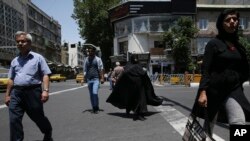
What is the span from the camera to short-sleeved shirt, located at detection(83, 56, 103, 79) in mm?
11656

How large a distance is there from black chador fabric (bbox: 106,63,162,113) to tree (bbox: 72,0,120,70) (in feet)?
190

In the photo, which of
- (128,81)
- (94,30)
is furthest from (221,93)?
(94,30)

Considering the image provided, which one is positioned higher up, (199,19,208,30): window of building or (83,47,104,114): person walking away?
(199,19,208,30): window of building

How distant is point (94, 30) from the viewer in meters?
70.2

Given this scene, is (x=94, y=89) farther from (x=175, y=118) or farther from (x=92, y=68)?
(x=175, y=118)

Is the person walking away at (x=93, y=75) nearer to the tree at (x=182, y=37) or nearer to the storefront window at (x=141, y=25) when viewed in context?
the tree at (x=182, y=37)

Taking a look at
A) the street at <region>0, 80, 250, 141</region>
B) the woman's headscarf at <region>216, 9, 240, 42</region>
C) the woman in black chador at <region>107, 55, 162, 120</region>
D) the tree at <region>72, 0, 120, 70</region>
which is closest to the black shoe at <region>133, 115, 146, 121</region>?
the woman in black chador at <region>107, 55, 162, 120</region>

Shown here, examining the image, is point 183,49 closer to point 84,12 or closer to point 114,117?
point 84,12

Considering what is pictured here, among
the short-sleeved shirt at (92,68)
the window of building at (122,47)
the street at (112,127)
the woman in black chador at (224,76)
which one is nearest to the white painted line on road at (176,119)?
the street at (112,127)

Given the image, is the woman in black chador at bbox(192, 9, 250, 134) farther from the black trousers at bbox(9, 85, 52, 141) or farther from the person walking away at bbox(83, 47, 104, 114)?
→ the person walking away at bbox(83, 47, 104, 114)

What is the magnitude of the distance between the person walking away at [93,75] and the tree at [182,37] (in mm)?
39144

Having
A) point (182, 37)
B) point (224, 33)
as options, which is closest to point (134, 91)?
point (224, 33)

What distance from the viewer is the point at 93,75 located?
11.6 metres

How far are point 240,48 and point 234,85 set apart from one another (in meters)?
0.42
